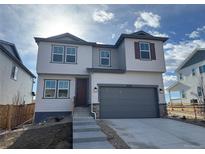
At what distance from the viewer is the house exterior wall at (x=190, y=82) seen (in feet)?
65.6

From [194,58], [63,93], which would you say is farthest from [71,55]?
[194,58]

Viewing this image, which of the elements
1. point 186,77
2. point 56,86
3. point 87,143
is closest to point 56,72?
point 56,86

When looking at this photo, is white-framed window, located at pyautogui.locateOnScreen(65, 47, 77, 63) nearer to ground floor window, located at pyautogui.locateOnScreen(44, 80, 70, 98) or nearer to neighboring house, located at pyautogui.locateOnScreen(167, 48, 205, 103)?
ground floor window, located at pyautogui.locateOnScreen(44, 80, 70, 98)

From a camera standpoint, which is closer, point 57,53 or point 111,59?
point 57,53

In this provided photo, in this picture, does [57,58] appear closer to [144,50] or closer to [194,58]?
[144,50]

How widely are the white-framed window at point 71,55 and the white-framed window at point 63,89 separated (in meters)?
1.77

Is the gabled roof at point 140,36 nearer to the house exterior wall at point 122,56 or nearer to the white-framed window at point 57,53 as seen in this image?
the house exterior wall at point 122,56

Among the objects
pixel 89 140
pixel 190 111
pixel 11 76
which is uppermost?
pixel 11 76

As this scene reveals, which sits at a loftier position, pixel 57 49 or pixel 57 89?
pixel 57 49

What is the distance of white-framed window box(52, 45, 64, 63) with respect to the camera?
40.7 ft

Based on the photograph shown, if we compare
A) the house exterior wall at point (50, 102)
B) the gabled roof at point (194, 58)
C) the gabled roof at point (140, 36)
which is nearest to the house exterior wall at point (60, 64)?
the house exterior wall at point (50, 102)

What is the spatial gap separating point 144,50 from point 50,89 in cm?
847

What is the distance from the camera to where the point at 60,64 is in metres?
12.3
